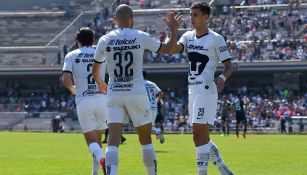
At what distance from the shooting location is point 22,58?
3004 inches

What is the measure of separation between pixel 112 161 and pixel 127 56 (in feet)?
5.27

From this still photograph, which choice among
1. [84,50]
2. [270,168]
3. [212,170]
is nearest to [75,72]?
[84,50]

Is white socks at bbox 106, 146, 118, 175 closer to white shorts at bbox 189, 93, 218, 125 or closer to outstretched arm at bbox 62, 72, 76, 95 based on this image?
white shorts at bbox 189, 93, 218, 125

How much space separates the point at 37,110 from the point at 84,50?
53975 mm

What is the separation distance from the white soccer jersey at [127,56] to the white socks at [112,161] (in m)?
0.88

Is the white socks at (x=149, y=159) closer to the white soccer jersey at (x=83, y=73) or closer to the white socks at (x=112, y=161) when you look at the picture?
the white socks at (x=112, y=161)

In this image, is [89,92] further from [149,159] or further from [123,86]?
[149,159]

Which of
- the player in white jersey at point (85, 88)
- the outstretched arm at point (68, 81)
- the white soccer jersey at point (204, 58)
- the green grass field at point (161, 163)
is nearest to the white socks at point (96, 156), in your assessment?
the player in white jersey at point (85, 88)

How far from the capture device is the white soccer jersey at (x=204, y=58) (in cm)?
1581

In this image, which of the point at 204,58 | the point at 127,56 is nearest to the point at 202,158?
the point at 204,58

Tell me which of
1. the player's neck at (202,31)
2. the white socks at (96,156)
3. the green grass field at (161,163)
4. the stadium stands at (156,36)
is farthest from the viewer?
the stadium stands at (156,36)

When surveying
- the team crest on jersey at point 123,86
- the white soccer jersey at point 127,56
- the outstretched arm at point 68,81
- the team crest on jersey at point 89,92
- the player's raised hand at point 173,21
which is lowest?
the team crest on jersey at point 89,92

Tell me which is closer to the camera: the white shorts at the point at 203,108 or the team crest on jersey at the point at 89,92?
the white shorts at the point at 203,108

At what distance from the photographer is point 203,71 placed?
15.8 metres
